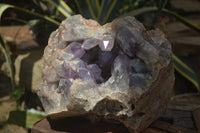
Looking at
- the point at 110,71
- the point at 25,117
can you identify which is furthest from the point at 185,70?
the point at 25,117

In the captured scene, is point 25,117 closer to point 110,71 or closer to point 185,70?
point 110,71

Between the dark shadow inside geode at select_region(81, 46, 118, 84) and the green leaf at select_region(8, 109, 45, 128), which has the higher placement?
the dark shadow inside geode at select_region(81, 46, 118, 84)

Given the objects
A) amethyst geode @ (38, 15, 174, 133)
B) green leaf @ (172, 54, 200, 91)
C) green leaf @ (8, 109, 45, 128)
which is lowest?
green leaf @ (8, 109, 45, 128)

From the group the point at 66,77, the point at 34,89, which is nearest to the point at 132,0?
the point at 34,89

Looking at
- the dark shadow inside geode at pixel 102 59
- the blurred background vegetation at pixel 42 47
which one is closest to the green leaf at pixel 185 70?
the blurred background vegetation at pixel 42 47

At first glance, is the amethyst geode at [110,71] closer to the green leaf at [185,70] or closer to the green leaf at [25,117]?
the green leaf at [25,117]

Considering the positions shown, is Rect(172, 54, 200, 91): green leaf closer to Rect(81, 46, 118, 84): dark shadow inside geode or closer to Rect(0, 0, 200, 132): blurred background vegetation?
Rect(0, 0, 200, 132): blurred background vegetation

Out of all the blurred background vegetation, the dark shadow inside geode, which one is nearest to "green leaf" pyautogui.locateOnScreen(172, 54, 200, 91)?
the blurred background vegetation

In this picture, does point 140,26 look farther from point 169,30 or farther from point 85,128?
point 169,30
